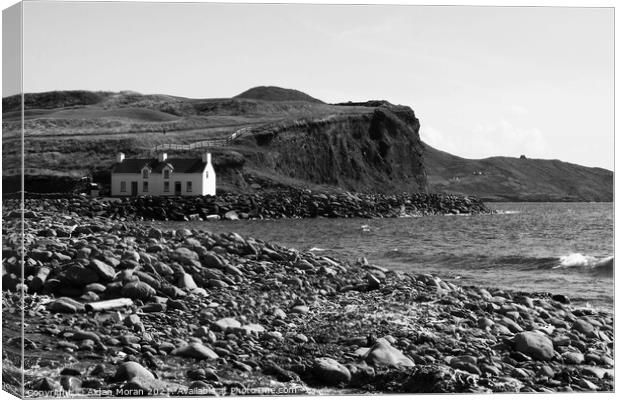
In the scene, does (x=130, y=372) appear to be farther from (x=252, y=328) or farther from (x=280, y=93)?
(x=280, y=93)

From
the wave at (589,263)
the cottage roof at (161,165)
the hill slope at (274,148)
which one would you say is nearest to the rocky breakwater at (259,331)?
the wave at (589,263)

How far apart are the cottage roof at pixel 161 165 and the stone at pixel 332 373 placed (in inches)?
742

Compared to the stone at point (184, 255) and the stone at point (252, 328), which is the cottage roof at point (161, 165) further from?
the stone at point (252, 328)

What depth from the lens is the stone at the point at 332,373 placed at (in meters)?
9.19

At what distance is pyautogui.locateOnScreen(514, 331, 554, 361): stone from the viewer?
10.0 m

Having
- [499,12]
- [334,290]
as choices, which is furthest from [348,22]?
[334,290]

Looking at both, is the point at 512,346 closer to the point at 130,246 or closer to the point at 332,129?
the point at 130,246

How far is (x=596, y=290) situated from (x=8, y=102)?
9.16m

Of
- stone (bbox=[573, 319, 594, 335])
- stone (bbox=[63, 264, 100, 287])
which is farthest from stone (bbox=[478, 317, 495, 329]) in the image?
stone (bbox=[63, 264, 100, 287])

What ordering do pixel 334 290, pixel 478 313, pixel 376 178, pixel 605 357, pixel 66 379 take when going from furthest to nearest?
pixel 376 178 → pixel 334 290 → pixel 478 313 → pixel 605 357 → pixel 66 379

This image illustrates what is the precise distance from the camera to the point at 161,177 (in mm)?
29078

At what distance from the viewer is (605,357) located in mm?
10281

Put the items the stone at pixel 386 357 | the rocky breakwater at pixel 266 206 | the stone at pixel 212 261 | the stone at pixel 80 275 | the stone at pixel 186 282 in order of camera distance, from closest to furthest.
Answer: the stone at pixel 386 357
the stone at pixel 80 275
the stone at pixel 186 282
the stone at pixel 212 261
the rocky breakwater at pixel 266 206

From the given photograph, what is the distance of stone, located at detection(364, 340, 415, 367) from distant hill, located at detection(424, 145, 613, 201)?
402cm
